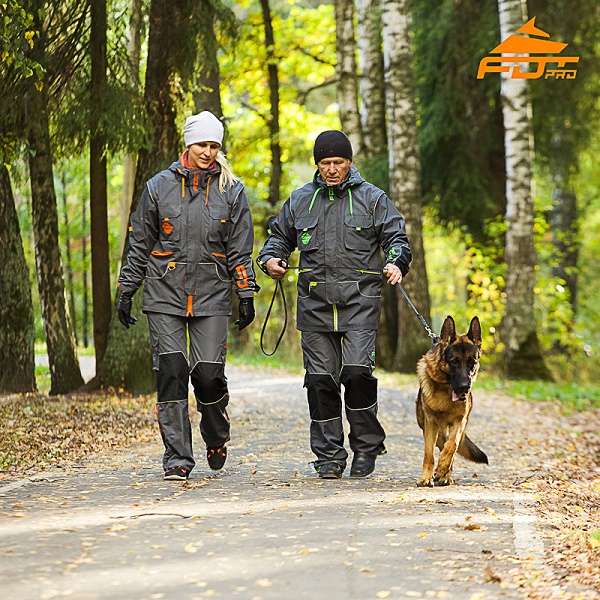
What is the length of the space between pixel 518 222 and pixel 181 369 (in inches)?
494

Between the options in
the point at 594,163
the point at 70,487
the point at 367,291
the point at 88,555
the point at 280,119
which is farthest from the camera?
the point at 280,119

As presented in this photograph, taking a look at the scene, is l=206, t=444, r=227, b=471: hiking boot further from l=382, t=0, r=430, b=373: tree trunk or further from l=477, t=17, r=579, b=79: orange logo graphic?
l=477, t=17, r=579, b=79: orange logo graphic

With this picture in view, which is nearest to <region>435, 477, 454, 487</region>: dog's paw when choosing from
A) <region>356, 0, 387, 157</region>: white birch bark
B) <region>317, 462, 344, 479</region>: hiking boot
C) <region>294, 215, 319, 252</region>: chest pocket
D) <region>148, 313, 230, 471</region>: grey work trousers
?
<region>317, 462, 344, 479</region>: hiking boot

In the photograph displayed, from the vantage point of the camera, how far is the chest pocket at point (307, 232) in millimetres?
7754

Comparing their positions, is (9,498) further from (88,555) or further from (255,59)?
(255,59)

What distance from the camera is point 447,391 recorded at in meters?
7.61

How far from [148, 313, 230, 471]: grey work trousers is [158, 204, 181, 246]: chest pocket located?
550 millimetres

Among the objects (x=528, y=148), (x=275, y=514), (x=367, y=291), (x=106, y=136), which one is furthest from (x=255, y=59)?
(x=275, y=514)

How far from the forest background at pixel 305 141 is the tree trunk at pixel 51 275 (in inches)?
1.0

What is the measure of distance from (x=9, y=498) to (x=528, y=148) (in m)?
14.0

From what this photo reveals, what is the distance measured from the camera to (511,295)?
1902cm

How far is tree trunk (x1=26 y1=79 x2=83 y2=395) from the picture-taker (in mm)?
13234

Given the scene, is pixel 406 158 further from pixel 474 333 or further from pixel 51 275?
pixel 474 333

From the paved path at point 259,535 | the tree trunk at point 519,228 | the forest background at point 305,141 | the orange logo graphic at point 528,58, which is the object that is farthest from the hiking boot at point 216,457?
the orange logo graphic at point 528,58
